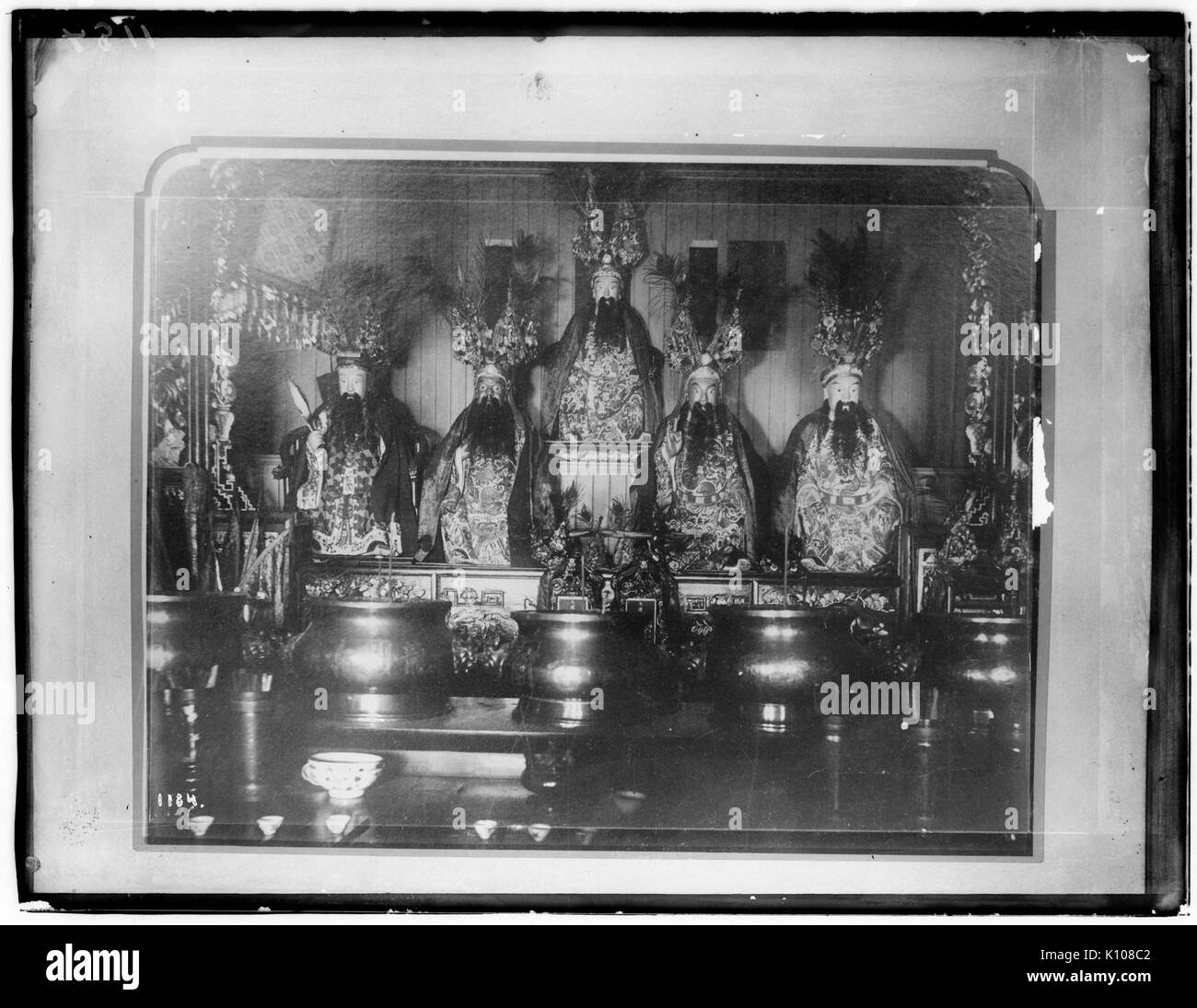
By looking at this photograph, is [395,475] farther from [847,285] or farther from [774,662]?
[847,285]

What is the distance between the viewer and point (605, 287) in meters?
1.12

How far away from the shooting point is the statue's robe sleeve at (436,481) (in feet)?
3.70

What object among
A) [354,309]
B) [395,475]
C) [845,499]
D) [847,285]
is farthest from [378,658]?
[847,285]

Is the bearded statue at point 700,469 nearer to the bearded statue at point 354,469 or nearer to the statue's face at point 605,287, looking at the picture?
the statue's face at point 605,287

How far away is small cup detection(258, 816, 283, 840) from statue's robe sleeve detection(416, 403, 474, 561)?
47cm

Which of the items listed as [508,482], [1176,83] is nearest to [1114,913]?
[508,482]

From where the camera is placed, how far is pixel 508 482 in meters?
1.13

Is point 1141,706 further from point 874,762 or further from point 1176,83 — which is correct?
point 1176,83

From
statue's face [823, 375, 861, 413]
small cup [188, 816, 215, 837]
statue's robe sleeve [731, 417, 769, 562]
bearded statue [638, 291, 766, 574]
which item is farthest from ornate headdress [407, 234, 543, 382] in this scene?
small cup [188, 816, 215, 837]

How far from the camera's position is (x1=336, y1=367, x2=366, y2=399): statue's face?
112 cm

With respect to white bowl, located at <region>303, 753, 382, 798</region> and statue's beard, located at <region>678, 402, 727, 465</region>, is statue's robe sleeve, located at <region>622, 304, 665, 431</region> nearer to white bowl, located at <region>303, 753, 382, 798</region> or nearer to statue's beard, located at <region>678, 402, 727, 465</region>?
statue's beard, located at <region>678, 402, 727, 465</region>

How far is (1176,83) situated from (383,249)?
1.29 meters

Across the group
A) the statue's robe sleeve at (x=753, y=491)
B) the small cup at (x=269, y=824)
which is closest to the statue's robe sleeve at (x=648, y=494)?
the statue's robe sleeve at (x=753, y=491)
